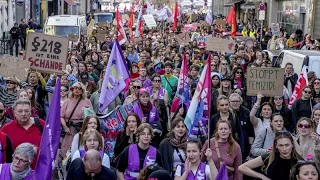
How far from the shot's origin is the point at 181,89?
10047mm

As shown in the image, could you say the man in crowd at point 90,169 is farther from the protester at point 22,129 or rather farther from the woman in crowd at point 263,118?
the woman in crowd at point 263,118

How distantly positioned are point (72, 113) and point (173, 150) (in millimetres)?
2325

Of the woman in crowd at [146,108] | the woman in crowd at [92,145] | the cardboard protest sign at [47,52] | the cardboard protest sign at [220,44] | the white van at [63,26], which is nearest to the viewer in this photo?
the woman in crowd at [92,145]

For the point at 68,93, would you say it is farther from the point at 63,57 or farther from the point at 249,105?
the point at 249,105

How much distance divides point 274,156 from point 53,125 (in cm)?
212

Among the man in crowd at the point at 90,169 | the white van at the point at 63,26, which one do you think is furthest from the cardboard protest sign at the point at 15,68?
the white van at the point at 63,26

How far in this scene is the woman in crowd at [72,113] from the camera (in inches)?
334

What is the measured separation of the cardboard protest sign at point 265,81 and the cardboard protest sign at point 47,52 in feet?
9.37

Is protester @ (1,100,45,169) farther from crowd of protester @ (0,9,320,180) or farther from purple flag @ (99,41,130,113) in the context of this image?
purple flag @ (99,41,130,113)

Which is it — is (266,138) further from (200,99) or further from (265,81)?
(265,81)

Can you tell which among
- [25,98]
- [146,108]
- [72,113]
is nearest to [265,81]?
[146,108]

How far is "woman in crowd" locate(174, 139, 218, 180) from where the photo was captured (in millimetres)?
5977

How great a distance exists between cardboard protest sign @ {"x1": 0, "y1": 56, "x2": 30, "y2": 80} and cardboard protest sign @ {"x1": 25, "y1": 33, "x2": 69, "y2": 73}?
20cm

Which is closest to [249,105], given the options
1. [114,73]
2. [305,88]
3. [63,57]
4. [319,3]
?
[305,88]
